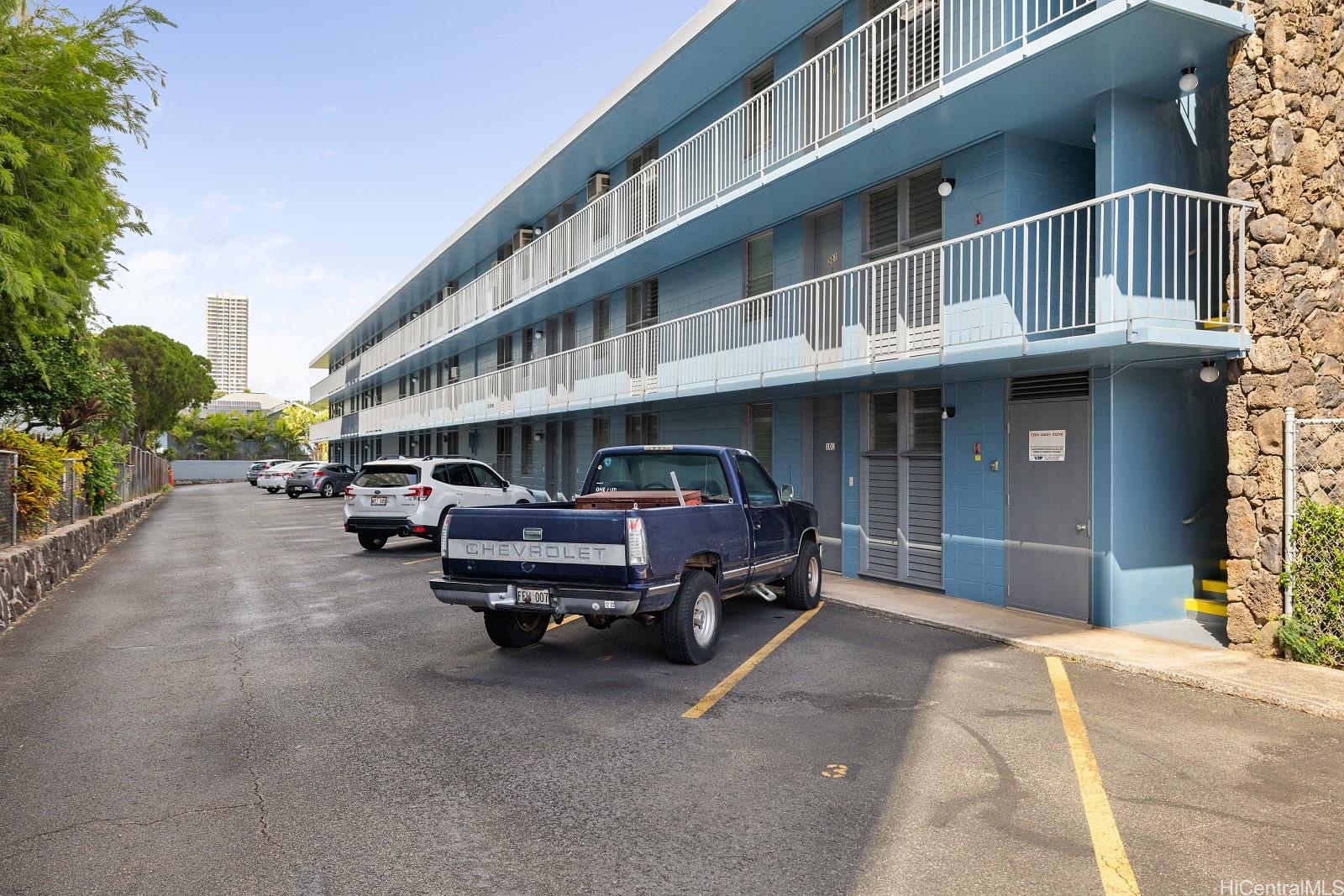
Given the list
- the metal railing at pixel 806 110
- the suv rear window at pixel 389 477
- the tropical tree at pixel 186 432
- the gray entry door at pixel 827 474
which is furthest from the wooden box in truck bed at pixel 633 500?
the tropical tree at pixel 186 432

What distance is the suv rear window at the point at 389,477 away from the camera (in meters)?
16.1

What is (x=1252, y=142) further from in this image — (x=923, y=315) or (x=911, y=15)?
(x=911, y=15)

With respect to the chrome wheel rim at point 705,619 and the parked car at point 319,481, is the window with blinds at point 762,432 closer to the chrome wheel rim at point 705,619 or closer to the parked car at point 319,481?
the chrome wheel rim at point 705,619

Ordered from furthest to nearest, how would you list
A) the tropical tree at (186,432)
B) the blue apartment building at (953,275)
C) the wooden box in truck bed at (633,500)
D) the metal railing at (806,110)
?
the tropical tree at (186,432) < the metal railing at (806,110) < the blue apartment building at (953,275) < the wooden box in truck bed at (633,500)

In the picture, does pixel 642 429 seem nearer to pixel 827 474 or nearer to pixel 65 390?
pixel 827 474

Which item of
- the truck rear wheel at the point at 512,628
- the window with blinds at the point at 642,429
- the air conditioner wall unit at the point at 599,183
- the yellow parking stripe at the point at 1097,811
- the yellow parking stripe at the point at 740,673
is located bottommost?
the yellow parking stripe at the point at 740,673

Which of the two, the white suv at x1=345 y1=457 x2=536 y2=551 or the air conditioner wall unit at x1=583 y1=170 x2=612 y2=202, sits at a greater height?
the air conditioner wall unit at x1=583 y1=170 x2=612 y2=202

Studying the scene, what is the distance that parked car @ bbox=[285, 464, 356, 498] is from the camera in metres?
41.3

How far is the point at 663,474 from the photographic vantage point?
9.02m

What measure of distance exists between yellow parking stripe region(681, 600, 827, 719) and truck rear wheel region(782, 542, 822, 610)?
0.30 m

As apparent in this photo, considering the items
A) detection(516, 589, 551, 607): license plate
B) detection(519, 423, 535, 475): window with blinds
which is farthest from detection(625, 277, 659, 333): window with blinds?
detection(516, 589, 551, 607): license plate

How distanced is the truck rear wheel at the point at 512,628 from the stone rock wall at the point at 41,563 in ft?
17.5

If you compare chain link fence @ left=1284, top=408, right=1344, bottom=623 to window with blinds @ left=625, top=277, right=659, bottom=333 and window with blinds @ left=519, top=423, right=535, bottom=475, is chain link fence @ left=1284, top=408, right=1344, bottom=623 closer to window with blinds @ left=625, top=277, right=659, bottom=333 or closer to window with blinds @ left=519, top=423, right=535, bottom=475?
window with blinds @ left=625, top=277, right=659, bottom=333

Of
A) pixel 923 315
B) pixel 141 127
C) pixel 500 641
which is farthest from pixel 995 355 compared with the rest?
pixel 141 127
